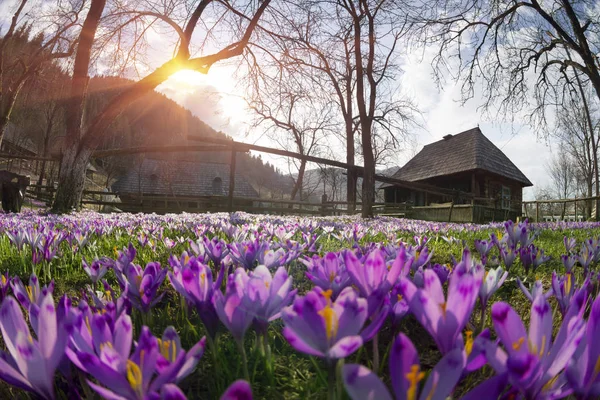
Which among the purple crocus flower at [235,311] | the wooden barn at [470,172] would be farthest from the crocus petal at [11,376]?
the wooden barn at [470,172]

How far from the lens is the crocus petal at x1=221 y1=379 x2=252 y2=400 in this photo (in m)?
0.35

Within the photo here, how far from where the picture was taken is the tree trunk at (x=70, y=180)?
27.3 ft

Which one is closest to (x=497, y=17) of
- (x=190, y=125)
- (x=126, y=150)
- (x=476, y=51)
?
(x=476, y=51)

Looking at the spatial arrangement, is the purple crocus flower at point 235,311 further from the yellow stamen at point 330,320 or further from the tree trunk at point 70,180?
the tree trunk at point 70,180

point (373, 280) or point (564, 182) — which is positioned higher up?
point (564, 182)

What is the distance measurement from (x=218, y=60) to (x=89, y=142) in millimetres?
3965

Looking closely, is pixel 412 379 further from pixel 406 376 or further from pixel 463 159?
pixel 463 159

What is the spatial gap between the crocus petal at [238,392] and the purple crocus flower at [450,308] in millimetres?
277

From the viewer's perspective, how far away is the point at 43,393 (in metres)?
0.49

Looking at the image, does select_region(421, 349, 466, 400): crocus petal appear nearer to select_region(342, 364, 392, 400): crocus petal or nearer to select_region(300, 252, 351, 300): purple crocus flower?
select_region(342, 364, 392, 400): crocus petal

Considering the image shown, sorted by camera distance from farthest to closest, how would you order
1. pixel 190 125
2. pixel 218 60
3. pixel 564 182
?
1. pixel 190 125
2. pixel 564 182
3. pixel 218 60

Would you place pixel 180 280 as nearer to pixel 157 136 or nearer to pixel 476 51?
pixel 476 51

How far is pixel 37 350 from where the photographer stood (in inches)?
18.9

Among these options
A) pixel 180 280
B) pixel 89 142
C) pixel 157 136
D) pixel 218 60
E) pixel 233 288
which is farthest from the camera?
pixel 157 136
